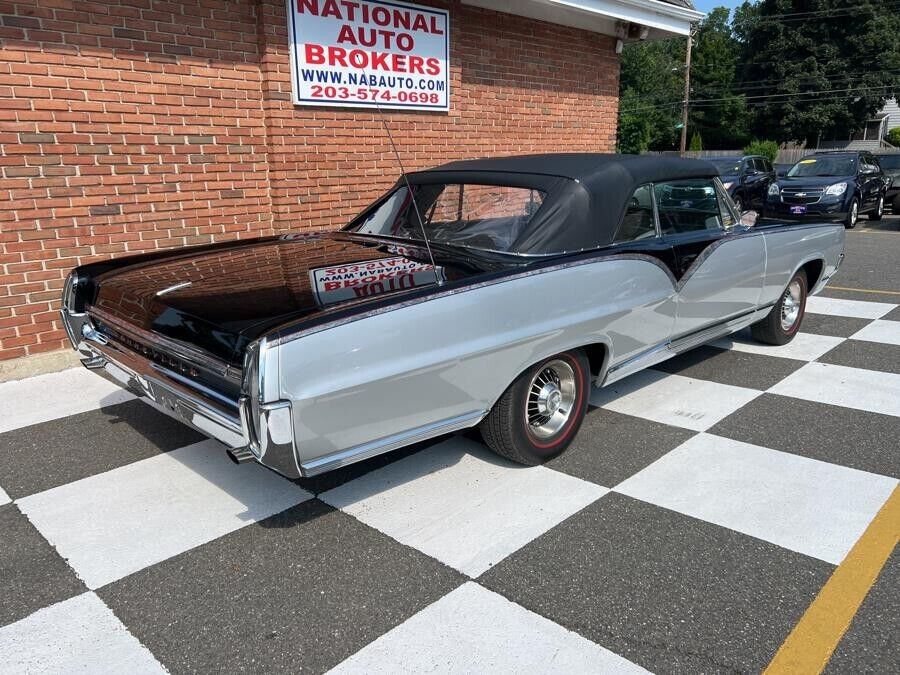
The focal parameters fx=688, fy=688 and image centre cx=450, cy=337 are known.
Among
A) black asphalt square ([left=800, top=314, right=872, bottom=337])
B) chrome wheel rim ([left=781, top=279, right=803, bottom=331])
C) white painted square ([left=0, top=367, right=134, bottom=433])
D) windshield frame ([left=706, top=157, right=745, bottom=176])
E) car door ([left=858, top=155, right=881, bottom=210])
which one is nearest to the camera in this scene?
white painted square ([left=0, top=367, right=134, bottom=433])

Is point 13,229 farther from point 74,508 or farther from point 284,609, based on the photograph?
point 284,609

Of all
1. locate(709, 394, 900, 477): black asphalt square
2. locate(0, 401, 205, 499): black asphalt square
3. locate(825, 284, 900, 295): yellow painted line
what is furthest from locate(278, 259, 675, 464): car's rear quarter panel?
locate(825, 284, 900, 295): yellow painted line

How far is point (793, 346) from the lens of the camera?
18.4 ft

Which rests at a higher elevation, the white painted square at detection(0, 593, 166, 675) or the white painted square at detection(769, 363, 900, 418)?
the white painted square at detection(769, 363, 900, 418)

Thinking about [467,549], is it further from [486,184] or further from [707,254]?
[707,254]

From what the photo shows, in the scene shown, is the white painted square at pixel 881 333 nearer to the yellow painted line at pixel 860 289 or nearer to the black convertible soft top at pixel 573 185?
the yellow painted line at pixel 860 289

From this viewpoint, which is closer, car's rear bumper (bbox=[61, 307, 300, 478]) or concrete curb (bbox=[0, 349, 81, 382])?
car's rear bumper (bbox=[61, 307, 300, 478])

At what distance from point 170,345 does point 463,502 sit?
1462 mm

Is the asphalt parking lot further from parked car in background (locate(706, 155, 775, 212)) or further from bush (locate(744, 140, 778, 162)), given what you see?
bush (locate(744, 140, 778, 162))

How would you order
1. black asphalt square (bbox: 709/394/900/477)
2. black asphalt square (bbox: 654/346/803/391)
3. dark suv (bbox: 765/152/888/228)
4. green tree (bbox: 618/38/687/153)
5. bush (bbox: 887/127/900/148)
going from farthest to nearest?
green tree (bbox: 618/38/687/153) → bush (bbox: 887/127/900/148) → dark suv (bbox: 765/152/888/228) → black asphalt square (bbox: 654/346/803/391) → black asphalt square (bbox: 709/394/900/477)

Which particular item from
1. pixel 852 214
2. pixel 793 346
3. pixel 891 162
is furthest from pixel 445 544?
pixel 891 162

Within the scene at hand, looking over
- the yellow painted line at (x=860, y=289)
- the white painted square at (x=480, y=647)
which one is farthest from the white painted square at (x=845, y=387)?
the yellow painted line at (x=860, y=289)

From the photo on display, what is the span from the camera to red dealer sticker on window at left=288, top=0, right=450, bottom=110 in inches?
243

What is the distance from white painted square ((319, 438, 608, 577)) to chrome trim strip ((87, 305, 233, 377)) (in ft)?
3.12
